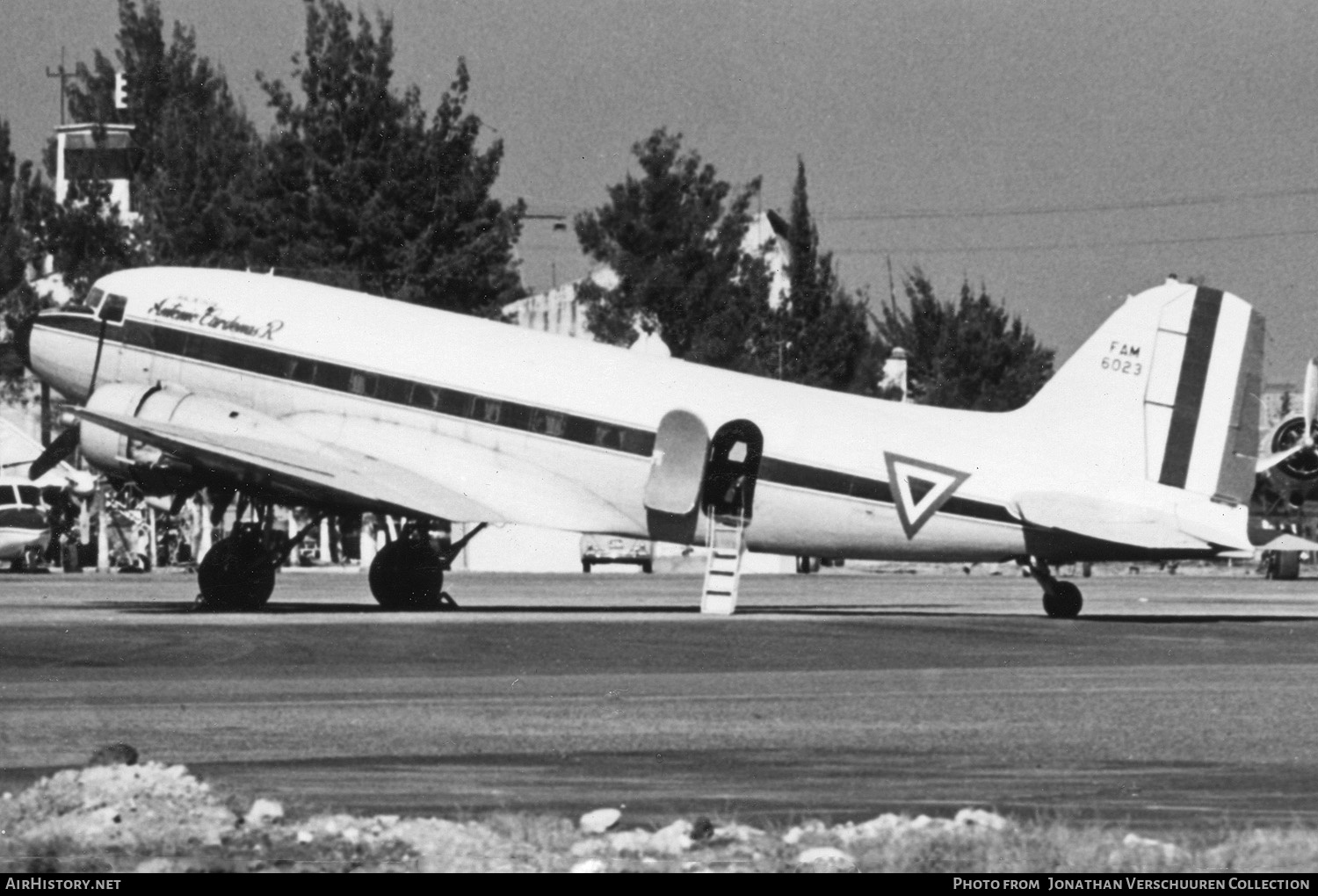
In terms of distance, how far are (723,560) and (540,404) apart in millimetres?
3708

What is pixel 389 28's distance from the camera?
79.8m

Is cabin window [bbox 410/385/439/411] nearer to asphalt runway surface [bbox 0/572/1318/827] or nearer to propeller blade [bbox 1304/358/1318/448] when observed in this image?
asphalt runway surface [bbox 0/572/1318/827]

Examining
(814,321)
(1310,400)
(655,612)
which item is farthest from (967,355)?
(655,612)

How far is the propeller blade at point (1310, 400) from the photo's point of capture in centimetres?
6247

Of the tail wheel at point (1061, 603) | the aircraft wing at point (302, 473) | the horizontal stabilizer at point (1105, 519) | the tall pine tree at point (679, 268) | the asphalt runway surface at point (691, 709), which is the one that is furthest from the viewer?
the tall pine tree at point (679, 268)

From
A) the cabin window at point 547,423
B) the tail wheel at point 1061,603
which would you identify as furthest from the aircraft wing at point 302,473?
the tail wheel at point 1061,603

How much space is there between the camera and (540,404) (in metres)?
32.8

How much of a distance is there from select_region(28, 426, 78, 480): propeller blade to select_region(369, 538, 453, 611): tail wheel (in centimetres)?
508

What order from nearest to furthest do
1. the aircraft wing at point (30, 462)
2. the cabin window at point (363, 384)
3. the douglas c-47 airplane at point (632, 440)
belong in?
the douglas c-47 airplane at point (632, 440) < the cabin window at point (363, 384) < the aircraft wing at point (30, 462)

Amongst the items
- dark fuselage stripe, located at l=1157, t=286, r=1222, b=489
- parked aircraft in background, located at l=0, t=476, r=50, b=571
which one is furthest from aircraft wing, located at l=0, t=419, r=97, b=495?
dark fuselage stripe, located at l=1157, t=286, r=1222, b=489

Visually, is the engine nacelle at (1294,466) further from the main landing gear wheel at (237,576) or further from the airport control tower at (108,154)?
the airport control tower at (108,154)

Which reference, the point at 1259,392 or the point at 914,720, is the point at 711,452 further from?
the point at 914,720

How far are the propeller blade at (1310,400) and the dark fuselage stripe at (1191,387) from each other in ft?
109

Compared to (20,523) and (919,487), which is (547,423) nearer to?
(919,487)
